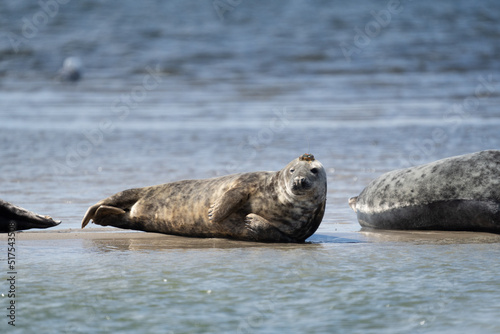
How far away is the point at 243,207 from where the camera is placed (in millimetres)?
5754

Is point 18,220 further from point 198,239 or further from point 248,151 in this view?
point 248,151

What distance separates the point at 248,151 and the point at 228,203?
5.53m

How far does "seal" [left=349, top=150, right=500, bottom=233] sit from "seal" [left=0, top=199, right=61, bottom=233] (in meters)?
2.36

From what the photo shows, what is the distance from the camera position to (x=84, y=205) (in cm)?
727

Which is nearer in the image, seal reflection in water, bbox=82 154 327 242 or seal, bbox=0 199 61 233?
seal reflection in water, bbox=82 154 327 242

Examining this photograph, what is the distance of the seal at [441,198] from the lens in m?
5.95

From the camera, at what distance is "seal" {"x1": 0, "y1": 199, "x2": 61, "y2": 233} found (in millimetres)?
6062

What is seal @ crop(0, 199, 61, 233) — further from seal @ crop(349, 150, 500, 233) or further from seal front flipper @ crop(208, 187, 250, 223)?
seal @ crop(349, 150, 500, 233)

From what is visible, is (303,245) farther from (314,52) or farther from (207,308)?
(314,52)

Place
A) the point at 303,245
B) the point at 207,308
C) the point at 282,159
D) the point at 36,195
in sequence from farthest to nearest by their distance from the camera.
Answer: the point at 282,159 < the point at 36,195 < the point at 303,245 < the point at 207,308

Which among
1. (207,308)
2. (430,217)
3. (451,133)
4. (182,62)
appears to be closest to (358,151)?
(451,133)

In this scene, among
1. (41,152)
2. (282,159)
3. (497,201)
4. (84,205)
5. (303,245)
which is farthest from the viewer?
(41,152)

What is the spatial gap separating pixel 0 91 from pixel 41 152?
42.4ft

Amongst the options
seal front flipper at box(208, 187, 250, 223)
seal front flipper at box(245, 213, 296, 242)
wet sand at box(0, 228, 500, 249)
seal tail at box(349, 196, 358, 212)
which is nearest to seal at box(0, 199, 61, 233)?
wet sand at box(0, 228, 500, 249)
